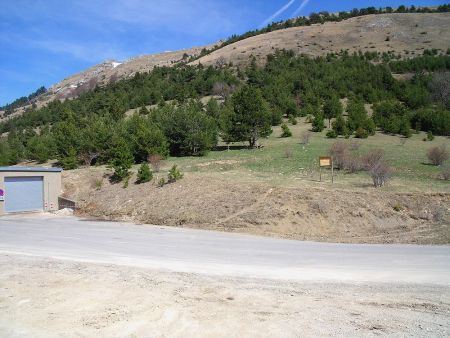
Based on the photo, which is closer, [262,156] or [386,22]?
[262,156]

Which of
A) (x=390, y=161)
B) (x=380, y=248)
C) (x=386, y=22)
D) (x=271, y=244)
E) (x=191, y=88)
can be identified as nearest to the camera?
(x=380, y=248)

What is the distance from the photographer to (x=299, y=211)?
19.4m

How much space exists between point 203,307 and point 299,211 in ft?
40.2

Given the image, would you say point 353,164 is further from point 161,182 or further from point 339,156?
point 161,182

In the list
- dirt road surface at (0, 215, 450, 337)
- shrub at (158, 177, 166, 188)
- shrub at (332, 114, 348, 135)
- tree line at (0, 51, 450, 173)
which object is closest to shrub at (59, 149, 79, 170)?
tree line at (0, 51, 450, 173)

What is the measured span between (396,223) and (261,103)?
22.5 m

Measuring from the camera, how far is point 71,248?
48.7 feet

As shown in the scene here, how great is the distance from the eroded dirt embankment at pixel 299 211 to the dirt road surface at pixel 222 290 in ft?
7.68

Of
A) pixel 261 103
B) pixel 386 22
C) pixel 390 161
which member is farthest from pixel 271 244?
pixel 386 22

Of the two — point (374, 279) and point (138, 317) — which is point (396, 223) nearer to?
point (374, 279)

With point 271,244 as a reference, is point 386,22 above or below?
above

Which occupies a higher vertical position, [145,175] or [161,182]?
[145,175]

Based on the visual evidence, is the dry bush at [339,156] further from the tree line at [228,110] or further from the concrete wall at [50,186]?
the concrete wall at [50,186]

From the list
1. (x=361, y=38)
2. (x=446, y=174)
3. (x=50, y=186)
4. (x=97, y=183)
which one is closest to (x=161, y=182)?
(x=97, y=183)
